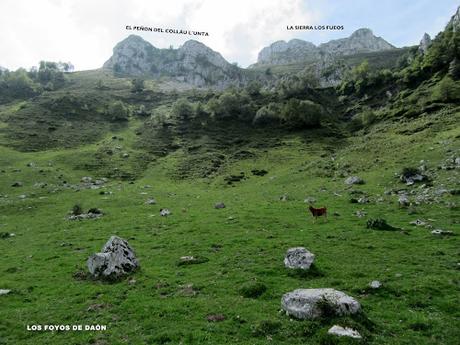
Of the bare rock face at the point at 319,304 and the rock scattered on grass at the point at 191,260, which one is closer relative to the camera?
the bare rock face at the point at 319,304

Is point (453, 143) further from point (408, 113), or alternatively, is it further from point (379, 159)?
point (408, 113)

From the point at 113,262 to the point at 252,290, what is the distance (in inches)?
374

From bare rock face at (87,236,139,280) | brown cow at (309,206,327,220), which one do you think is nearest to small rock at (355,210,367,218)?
brown cow at (309,206,327,220)

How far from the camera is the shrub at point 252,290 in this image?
63.5 ft

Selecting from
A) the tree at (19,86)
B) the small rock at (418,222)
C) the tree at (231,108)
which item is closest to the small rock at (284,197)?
the small rock at (418,222)

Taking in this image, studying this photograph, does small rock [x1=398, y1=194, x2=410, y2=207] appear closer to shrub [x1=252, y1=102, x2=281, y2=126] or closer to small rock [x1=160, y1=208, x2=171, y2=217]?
small rock [x1=160, y1=208, x2=171, y2=217]

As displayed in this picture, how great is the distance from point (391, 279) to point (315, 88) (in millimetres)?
140559

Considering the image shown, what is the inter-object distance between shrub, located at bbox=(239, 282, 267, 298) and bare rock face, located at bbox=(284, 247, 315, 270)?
10.7ft

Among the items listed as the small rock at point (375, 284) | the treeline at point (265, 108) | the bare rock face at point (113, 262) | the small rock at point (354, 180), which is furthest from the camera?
the treeline at point (265, 108)

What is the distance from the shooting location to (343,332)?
1445 cm

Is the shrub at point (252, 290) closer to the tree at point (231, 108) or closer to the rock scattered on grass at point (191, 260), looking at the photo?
the rock scattered on grass at point (191, 260)

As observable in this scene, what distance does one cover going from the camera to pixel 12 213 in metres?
48.1

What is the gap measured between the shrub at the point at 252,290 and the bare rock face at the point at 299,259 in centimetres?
326

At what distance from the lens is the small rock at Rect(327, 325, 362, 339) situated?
46.6 feet
